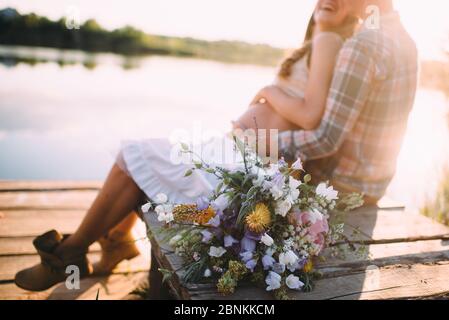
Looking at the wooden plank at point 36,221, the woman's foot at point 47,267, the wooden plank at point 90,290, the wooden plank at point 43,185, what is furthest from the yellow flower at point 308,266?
the wooden plank at point 43,185

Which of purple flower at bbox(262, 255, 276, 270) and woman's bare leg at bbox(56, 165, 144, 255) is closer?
purple flower at bbox(262, 255, 276, 270)

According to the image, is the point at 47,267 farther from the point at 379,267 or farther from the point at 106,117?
the point at 106,117

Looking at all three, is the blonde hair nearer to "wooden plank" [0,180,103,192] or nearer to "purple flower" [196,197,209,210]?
"purple flower" [196,197,209,210]

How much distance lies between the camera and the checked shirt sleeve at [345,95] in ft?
6.49

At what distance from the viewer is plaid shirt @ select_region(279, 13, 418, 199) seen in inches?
78.7

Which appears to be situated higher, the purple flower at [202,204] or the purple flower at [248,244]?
the purple flower at [202,204]

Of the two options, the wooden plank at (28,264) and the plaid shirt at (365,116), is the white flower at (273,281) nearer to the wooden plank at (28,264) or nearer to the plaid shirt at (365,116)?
the plaid shirt at (365,116)

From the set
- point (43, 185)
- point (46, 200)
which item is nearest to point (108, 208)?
point (46, 200)

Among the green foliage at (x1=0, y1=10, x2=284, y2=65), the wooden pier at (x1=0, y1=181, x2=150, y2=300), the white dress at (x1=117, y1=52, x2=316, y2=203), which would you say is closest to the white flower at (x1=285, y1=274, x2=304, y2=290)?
the white dress at (x1=117, y1=52, x2=316, y2=203)

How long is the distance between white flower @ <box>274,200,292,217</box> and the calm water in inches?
51.3

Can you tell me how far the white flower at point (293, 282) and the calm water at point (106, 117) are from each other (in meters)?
1.39

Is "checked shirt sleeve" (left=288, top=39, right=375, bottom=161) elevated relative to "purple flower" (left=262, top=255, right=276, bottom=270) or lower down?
elevated

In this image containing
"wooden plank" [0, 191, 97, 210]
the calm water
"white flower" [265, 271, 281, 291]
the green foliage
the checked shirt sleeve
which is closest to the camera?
"white flower" [265, 271, 281, 291]

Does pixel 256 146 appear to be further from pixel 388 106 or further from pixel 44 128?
pixel 44 128
